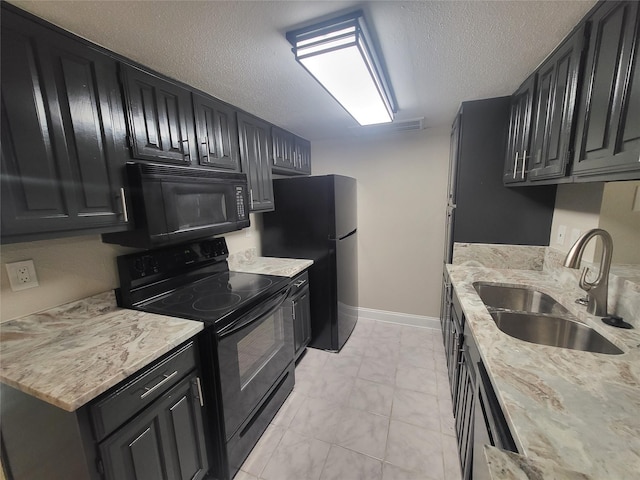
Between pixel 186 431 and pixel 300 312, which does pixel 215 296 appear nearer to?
pixel 186 431

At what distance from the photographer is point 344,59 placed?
4.14ft

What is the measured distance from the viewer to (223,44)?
1.22 m

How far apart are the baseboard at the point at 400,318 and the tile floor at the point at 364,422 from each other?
391 mm

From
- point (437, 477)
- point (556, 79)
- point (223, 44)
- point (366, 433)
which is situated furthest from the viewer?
point (366, 433)

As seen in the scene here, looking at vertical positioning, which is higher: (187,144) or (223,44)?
(223,44)

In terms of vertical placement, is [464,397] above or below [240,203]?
below

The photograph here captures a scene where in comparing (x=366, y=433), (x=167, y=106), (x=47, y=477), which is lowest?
(x=366, y=433)

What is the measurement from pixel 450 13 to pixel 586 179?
0.90 metres

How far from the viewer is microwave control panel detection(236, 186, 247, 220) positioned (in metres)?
1.93

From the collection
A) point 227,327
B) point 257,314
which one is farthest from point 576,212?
point 227,327

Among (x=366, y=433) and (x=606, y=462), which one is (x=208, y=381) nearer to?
(x=366, y=433)

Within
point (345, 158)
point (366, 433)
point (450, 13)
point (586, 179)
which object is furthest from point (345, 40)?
point (366, 433)

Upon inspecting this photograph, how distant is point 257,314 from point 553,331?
1.61 metres

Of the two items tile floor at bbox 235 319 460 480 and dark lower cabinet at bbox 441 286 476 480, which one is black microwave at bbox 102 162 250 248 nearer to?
tile floor at bbox 235 319 460 480
